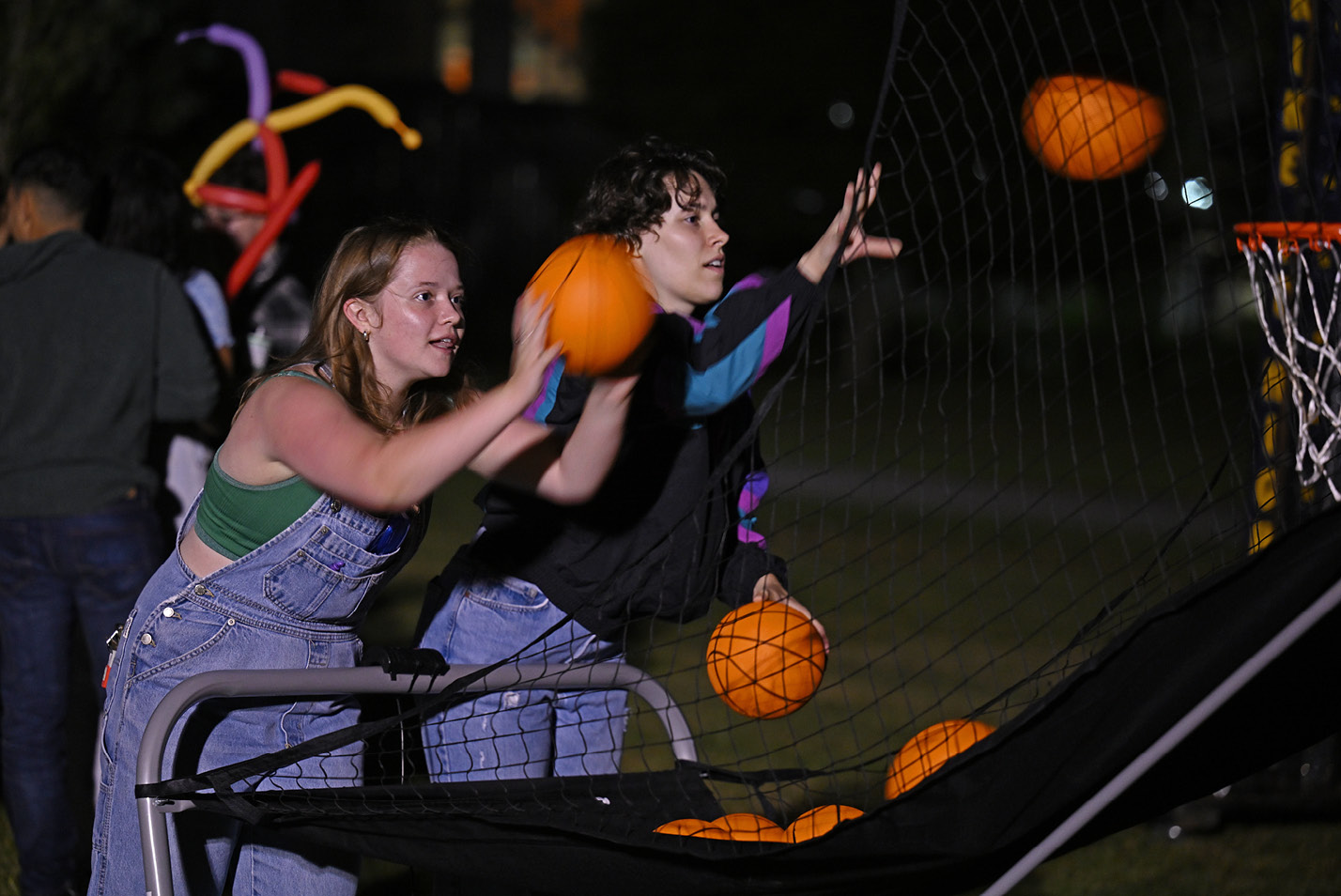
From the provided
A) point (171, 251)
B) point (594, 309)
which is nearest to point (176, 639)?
point (594, 309)

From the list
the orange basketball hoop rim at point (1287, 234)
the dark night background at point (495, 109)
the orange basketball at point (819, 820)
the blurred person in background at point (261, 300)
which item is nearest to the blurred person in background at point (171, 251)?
the blurred person in background at point (261, 300)

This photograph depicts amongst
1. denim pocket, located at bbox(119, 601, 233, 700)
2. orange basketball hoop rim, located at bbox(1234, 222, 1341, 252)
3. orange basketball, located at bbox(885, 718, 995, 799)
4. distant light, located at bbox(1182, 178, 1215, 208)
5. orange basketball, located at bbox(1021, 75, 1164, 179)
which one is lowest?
orange basketball, located at bbox(885, 718, 995, 799)

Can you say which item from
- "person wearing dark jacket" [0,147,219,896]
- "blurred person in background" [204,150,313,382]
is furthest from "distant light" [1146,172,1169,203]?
"blurred person in background" [204,150,313,382]

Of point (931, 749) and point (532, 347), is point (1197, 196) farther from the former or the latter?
point (532, 347)

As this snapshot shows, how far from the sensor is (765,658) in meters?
2.95

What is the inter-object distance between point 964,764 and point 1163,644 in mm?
363

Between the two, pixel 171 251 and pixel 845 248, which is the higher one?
pixel 171 251

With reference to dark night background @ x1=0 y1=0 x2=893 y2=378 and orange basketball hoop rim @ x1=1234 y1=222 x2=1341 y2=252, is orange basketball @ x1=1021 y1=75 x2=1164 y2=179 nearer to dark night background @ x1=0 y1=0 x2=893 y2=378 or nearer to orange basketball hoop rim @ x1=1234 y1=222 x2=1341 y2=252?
orange basketball hoop rim @ x1=1234 y1=222 x2=1341 y2=252

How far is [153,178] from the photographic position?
15.0 ft

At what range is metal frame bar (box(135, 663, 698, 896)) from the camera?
2.26m

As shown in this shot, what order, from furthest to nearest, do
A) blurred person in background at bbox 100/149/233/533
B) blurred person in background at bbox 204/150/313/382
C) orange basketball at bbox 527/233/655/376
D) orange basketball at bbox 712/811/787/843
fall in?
blurred person in background at bbox 204/150/313/382 → blurred person in background at bbox 100/149/233/533 → orange basketball at bbox 712/811/787/843 → orange basketball at bbox 527/233/655/376

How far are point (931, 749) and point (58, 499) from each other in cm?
252

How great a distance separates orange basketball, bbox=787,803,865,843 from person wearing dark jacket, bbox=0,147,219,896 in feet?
7.04

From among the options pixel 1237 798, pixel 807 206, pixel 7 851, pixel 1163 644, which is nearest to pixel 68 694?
pixel 7 851
